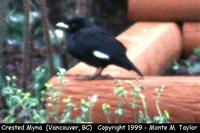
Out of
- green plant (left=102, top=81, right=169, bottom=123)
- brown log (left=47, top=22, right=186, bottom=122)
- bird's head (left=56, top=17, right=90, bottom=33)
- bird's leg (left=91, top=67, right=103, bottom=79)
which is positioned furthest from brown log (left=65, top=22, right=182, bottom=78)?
green plant (left=102, top=81, right=169, bottom=123)

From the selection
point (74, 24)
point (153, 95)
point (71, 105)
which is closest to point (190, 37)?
point (74, 24)

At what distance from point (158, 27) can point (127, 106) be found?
82.3 inches

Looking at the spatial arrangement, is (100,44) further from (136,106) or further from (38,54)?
(38,54)

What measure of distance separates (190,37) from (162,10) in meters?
0.34

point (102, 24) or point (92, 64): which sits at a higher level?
point (102, 24)

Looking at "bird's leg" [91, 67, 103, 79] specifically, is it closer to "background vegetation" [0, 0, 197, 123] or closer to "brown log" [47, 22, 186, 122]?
"brown log" [47, 22, 186, 122]

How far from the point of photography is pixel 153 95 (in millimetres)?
4988

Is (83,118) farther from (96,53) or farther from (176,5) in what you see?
(176,5)

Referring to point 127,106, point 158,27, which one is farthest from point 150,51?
point 127,106

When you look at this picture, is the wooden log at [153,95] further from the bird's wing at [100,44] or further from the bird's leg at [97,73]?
the bird's wing at [100,44]

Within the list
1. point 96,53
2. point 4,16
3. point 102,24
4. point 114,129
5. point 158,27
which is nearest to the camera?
point 114,129

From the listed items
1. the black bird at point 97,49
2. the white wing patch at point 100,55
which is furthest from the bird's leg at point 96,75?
the white wing patch at point 100,55

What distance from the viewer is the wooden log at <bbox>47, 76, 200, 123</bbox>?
196 inches

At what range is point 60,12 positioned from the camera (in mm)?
8328
